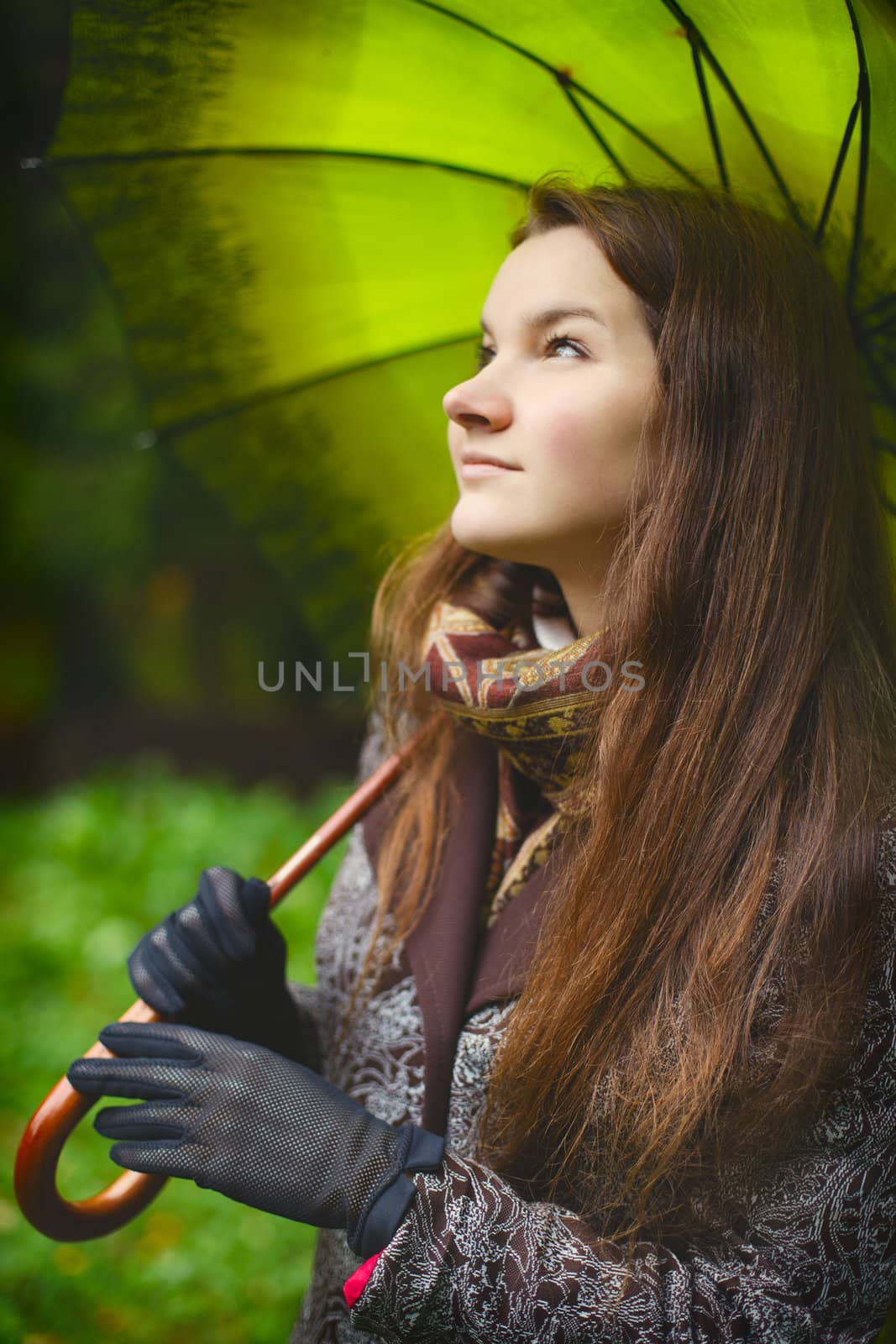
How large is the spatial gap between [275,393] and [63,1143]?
3.28 feet

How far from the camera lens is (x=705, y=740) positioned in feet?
3.38

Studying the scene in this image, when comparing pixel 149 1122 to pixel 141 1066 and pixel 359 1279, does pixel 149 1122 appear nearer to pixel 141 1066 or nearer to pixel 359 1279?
pixel 141 1066

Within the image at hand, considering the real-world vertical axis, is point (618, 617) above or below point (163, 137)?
below

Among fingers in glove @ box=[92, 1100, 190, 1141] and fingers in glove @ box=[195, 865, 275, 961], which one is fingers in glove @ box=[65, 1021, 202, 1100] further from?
fingers in glove @ box=[195, 865, 275, 961]

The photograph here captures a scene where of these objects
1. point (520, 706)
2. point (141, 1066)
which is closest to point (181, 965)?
point (141, 1066)

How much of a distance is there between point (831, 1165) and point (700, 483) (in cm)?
67

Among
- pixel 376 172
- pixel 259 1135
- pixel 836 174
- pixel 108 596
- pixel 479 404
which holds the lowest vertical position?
pixel 259 1135

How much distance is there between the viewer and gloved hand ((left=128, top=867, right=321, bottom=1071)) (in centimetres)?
122

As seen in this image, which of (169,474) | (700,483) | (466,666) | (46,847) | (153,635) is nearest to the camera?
(700,483)

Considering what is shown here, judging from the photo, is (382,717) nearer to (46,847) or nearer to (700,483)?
(700,483)

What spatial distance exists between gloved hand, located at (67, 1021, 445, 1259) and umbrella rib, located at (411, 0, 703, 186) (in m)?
1.02

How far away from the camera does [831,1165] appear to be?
3.05 feet

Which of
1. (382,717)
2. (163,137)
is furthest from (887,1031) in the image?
(163,137)


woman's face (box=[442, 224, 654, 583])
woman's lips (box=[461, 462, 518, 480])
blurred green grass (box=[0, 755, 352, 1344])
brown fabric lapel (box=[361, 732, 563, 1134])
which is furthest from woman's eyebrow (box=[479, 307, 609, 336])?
blurred green grass (box=[0, 755, 352, 1344])
